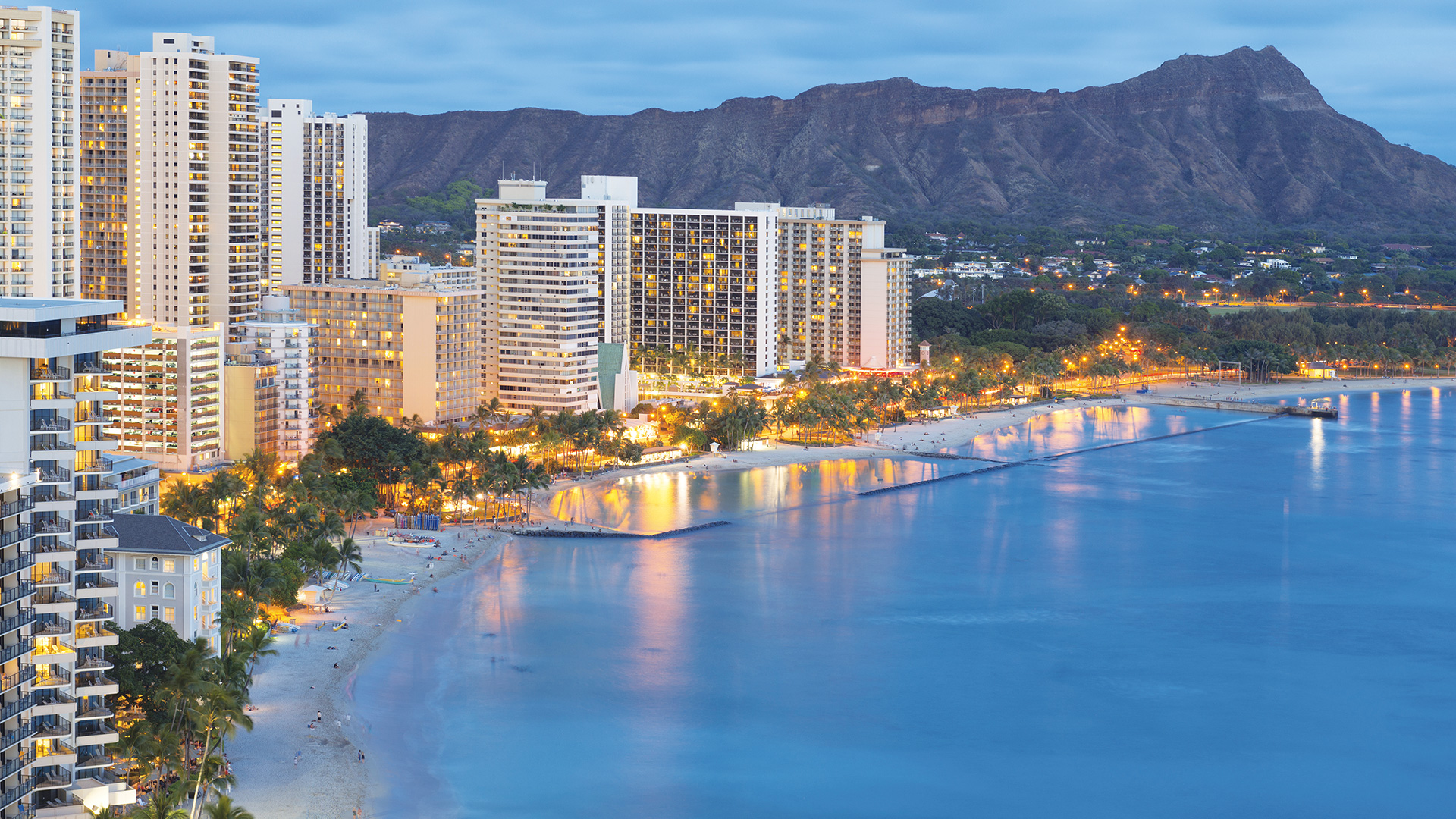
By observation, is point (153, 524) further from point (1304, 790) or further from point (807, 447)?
point (807, 447)

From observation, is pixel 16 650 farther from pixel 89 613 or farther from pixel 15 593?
pixel 89 613

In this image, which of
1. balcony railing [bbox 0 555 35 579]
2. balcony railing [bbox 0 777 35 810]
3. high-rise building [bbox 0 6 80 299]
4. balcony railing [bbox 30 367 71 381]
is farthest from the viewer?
high-rise building [bbox 0 6 80 299]

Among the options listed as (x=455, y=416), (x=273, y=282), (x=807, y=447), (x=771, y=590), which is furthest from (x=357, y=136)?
(x=771, y=590)

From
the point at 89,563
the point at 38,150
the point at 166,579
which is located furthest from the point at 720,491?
the point at 89,563

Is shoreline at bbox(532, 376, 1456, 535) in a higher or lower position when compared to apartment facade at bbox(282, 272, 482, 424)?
lower

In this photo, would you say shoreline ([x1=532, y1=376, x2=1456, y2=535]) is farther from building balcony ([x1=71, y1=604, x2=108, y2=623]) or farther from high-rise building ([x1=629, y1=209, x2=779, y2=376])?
building balcony ([x1=71, y1=604, x2=108, y2=623])

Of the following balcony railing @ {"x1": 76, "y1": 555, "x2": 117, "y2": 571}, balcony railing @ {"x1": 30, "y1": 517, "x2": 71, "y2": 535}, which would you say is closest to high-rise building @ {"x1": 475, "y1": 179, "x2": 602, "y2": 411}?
balcony railing @ {"x1": 76, "y1": 555, "x2": 117, "y2": 571}
